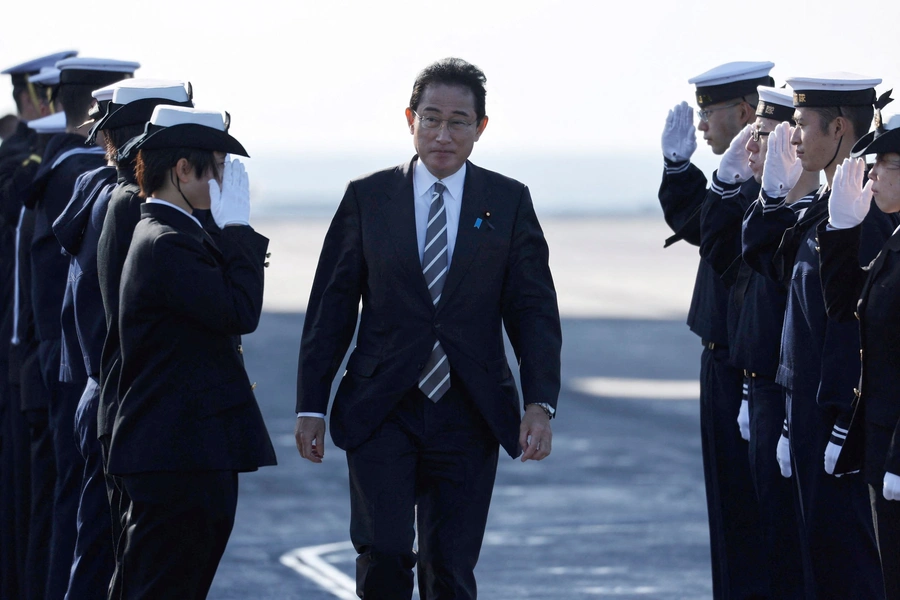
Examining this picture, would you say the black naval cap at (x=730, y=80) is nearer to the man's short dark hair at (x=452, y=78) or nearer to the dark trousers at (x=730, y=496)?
the dark trousers at (x=730, y=496)

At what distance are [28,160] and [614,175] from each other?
194 metres

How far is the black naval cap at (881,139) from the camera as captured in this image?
4516mm

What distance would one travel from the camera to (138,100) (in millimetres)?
5352

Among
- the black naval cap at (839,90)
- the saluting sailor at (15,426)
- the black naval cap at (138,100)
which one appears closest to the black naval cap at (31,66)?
the saluting sailor at (15,426)

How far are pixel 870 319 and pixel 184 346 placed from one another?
2191 mm

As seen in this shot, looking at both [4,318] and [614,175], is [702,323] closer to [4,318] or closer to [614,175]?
[4,318]

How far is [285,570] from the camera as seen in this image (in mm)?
7816

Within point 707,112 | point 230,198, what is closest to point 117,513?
point 230,198

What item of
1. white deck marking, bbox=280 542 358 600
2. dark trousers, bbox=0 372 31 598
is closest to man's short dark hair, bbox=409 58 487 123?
dark trousers, bbox=0 372 31 598

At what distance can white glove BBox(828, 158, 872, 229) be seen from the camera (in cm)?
461

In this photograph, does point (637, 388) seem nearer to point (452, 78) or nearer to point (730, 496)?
point (730, 496)

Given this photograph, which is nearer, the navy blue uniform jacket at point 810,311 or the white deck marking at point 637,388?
the navy blue uniform jacket at point 810,311

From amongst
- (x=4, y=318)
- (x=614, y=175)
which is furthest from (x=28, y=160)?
(x=614, y=175)

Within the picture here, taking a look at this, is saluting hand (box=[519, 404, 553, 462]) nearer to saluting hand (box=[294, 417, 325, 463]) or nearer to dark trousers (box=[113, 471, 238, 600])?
saluting hand (box=[294, 417, 325, 463])
